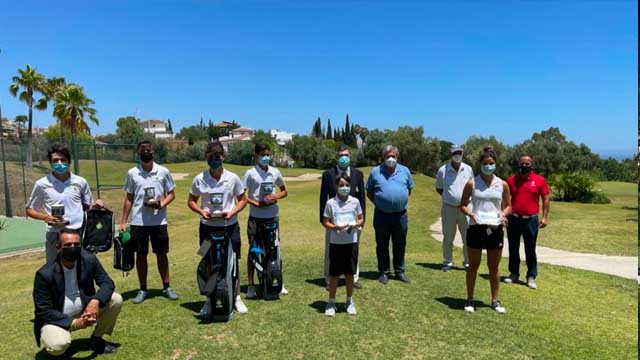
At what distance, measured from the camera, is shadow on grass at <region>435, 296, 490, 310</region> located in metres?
5.80

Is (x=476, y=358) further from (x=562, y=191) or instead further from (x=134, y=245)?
(x=562, y=191)

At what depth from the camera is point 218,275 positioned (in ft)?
17.4

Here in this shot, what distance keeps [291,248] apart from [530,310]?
5847mm

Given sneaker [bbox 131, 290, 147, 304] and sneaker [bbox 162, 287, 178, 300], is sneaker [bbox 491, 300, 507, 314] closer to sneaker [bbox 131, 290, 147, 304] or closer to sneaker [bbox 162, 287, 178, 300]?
sneaker [bbox 162, 287, 178, 300]

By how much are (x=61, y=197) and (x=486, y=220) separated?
502 centimetres

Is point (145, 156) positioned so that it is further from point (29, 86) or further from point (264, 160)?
point (29, 86)

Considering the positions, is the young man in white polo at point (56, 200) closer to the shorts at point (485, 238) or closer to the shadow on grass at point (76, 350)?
the shadow on grass at point (76, 350)

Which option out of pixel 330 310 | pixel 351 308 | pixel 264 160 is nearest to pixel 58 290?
pixel 264 160

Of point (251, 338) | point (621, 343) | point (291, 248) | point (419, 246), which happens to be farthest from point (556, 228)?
point (251, 338)

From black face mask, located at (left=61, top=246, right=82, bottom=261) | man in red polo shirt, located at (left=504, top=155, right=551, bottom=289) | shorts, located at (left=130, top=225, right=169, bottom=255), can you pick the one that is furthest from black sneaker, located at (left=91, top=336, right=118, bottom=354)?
man in red polo shirt, located at (left=504, top=155, right=551, bottom=289)

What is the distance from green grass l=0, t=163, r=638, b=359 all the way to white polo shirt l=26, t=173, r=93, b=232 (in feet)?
4.21

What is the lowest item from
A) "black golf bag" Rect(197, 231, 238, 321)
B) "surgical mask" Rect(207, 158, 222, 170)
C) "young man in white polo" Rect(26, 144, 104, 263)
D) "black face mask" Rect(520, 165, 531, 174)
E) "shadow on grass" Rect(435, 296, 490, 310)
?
"shadow on grass" Rect(435, 296, 490, 310)

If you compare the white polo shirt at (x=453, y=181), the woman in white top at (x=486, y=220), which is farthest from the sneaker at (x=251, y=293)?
the white polo shirt at (x=453, y=181)

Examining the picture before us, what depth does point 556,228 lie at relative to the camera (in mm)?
14094
